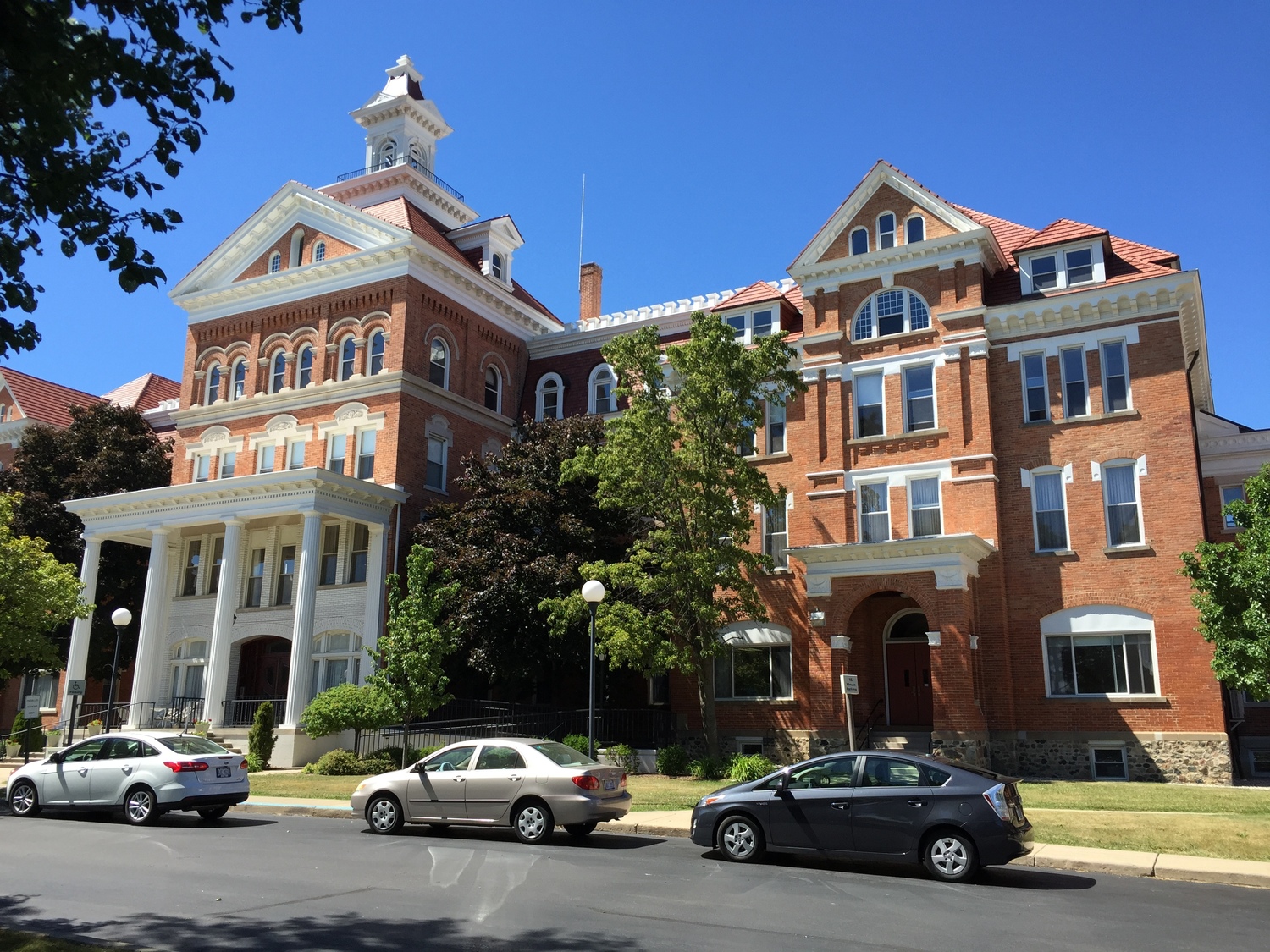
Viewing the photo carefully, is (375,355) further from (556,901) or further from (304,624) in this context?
(556,901)

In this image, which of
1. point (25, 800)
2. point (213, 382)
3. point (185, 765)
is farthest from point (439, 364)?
point (185, 765)

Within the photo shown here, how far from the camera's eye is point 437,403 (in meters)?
37.2

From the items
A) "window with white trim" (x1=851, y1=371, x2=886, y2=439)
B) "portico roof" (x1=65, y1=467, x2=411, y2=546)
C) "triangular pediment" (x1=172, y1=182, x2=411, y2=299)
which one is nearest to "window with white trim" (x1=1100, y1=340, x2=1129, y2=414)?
"window with white trim" (x1=851, y1=371, x2=886, y2=439)

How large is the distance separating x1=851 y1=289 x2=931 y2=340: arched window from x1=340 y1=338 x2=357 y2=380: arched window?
17.8 m

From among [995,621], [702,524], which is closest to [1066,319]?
Result: [995,621]

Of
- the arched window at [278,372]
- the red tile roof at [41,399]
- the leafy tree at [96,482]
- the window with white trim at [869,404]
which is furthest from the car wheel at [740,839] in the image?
the red tile roof at [41,399]

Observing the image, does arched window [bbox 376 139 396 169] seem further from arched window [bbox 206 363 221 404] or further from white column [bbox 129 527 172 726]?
white column [bbox 129 527 172 726]

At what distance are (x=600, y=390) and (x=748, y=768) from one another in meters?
19.5

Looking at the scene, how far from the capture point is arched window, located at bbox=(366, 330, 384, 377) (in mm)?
36812

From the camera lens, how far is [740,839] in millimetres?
13227

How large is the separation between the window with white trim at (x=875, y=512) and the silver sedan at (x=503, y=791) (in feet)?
51.7

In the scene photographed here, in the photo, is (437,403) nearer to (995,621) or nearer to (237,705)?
(237,705)

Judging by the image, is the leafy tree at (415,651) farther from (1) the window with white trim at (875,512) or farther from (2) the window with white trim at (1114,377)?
(2) the window with white trim at (1114,377)

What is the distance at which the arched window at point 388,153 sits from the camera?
45594mm
